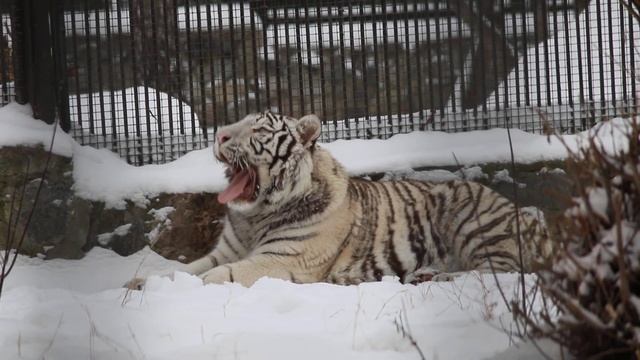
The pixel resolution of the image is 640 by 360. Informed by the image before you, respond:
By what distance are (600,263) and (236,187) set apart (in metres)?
1.99

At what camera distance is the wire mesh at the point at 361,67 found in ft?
12.8

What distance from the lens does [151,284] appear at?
2555 mm

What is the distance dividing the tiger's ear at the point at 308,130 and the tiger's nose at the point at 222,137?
0.82 feet

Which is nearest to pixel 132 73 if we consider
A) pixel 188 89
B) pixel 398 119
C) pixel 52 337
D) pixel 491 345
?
pixel 188 89

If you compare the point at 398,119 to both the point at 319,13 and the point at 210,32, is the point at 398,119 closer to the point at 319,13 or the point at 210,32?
the point at 319,13

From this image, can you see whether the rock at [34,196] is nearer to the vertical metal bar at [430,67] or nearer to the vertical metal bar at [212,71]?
the vertical metal bar at [212,71]

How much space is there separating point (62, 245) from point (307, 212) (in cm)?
108

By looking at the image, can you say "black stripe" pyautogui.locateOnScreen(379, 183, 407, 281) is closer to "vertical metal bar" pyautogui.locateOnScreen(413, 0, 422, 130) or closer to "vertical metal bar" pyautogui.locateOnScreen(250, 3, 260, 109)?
"vertical metal bar" pyautogui.locateOnScreen(413, 0, 422, 130)

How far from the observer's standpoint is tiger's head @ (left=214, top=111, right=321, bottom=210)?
3.18 metres

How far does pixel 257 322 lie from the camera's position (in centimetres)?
196

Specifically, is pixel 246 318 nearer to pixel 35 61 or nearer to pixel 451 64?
pixel 451 64

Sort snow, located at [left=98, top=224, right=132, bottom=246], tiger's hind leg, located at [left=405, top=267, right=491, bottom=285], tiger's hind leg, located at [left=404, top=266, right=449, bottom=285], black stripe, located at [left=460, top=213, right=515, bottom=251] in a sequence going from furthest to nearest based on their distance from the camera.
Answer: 1. snow, located at [left=98, top=224, right=132, bottom=246]
2. black stripe, located at [left=460, top=213, right=515, bottom=251]
3. tiger's hind leg, located at [left=404, top=266, right=449, bottom=285]
4. tiger's hind leg, located at [left=405, top=267, right=491, bottom=285]

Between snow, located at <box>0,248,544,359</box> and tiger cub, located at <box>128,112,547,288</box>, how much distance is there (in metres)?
0.48

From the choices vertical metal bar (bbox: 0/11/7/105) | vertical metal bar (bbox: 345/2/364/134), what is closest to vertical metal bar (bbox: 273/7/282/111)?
vertical metal bar (bbox: 345/2/364/134)
